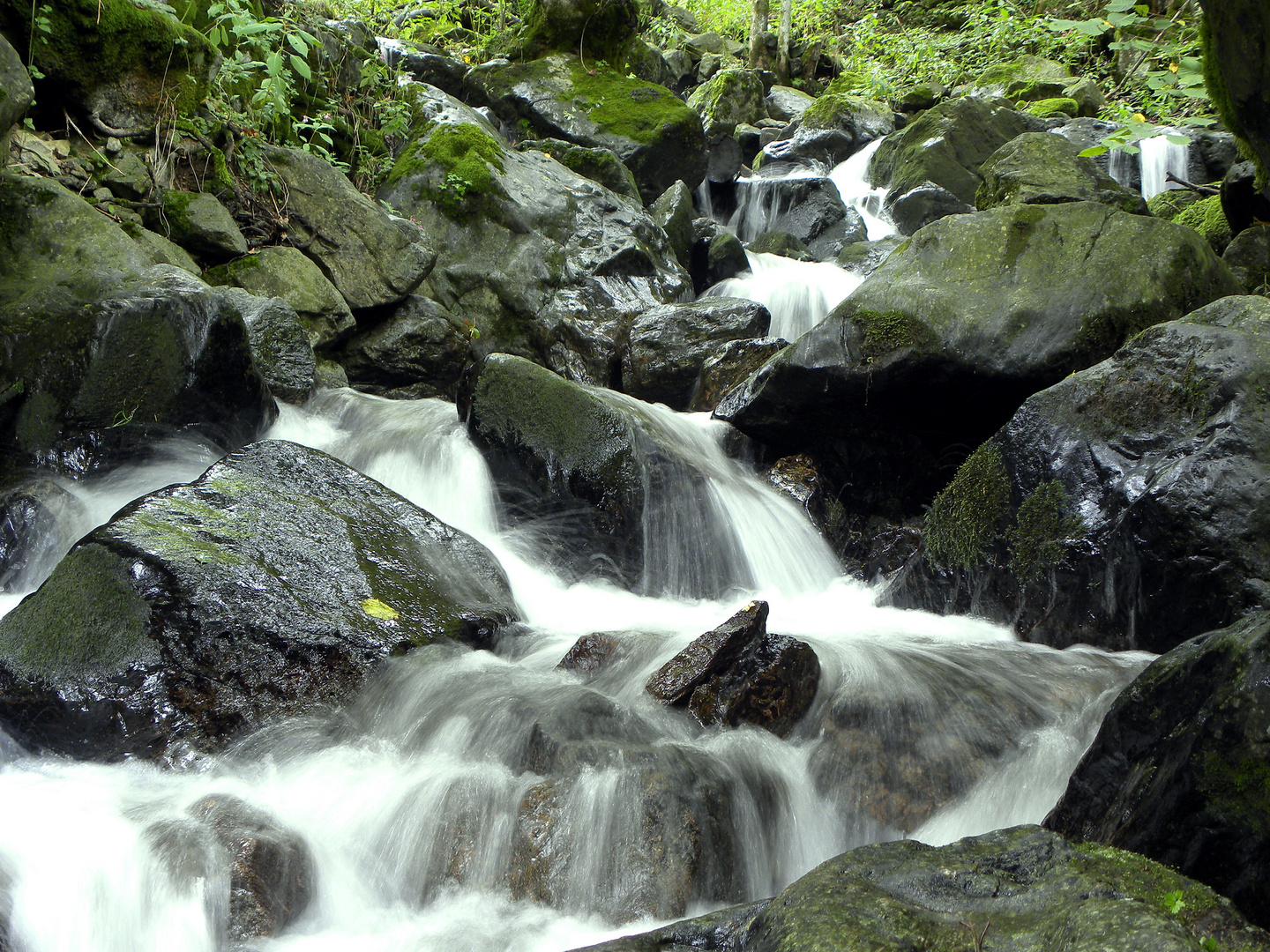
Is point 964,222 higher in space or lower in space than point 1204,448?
higher

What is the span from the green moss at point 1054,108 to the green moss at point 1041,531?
14.2 m

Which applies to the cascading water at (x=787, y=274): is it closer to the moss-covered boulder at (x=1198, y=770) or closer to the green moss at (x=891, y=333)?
the green moss at (x=891, y=333)

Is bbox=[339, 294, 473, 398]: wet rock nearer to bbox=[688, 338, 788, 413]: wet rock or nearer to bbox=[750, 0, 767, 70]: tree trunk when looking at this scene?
bbox=[688, 338, 788, 413]: wet rock

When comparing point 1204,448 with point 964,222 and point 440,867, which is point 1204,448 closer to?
point 964,222

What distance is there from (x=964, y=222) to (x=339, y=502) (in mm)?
4679

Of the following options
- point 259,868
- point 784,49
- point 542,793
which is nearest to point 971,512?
point 542,793

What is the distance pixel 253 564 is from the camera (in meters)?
3.99

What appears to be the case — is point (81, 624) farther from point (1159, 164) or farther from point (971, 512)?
point (1159, 164)

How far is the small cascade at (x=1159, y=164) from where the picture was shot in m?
12.5

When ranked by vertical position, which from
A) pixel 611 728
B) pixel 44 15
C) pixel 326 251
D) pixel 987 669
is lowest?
pixel 987 669

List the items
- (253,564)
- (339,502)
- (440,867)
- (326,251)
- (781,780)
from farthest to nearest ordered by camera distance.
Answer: (326,251) < (339,502) < (253,564) < (781,780) < (440,867)

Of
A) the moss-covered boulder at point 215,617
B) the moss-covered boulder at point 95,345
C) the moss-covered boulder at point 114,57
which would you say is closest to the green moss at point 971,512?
the moss-covered boulder at point 215,617

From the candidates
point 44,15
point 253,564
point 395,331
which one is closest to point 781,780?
point 253,564

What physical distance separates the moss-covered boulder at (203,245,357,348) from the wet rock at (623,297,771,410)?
2.65 meters
